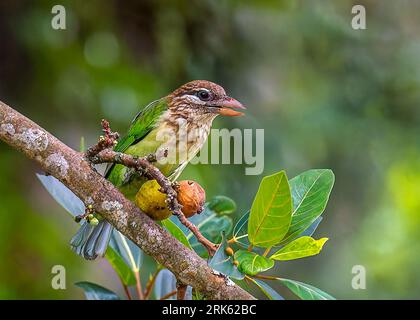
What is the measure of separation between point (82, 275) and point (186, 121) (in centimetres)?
146

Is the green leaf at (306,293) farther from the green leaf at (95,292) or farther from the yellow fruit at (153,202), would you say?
the green leaf at (95,292)

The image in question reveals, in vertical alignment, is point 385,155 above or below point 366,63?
below

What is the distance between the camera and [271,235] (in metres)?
1.80

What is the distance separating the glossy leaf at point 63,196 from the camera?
226 centimetres

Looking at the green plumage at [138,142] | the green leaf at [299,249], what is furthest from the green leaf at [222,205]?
the green leaf at [299,249]

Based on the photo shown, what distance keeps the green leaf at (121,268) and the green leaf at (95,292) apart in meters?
0.06

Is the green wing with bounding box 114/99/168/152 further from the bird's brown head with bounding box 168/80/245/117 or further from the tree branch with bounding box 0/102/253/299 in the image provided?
→ the tree branch with bounding box 0/102/253/299

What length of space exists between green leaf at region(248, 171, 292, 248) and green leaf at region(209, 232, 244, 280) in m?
0.11

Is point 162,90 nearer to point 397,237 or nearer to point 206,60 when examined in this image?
point 206,60

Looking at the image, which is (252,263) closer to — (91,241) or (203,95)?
(91,241)

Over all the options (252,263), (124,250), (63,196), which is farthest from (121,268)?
A: (252,263)

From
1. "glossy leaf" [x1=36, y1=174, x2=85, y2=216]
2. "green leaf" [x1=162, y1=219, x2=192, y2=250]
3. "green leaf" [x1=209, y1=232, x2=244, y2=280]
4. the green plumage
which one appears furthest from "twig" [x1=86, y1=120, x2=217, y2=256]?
"glossy leaf" [x1=36, y1=174, x2=85, y2=216]

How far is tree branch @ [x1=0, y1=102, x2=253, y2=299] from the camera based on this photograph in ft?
5.48
